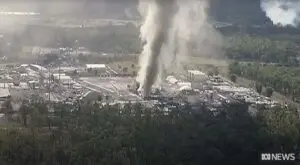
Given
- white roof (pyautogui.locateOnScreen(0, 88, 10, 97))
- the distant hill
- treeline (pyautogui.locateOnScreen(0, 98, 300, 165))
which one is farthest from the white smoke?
→ treeline (pyautogui.locateOnScreen(0, 98, 300, 165))

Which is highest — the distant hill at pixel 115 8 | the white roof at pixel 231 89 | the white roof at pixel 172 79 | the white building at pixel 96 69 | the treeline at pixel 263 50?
the distant hill at pixel 115 8

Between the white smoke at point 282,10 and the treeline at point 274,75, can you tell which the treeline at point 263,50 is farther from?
the white smoke at point 282,10

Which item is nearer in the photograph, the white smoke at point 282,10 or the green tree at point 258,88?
the green tree at point 258,88

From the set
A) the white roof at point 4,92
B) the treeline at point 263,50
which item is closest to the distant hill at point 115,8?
the treeline at point 263,50

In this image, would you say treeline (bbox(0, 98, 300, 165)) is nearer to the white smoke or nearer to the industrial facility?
the industrial facility

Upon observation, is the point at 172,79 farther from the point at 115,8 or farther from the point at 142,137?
the point at 115,8

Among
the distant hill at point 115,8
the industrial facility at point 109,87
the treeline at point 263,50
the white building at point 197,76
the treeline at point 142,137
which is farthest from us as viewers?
the distant hill at point 115,8

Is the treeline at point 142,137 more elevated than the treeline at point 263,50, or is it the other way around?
the treeline at point 263,50

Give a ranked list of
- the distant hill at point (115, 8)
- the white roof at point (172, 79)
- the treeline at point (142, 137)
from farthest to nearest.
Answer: the distant hill at point (115, 8)
the white roof at point (172, 79)
the treeline at point (142, 137)
